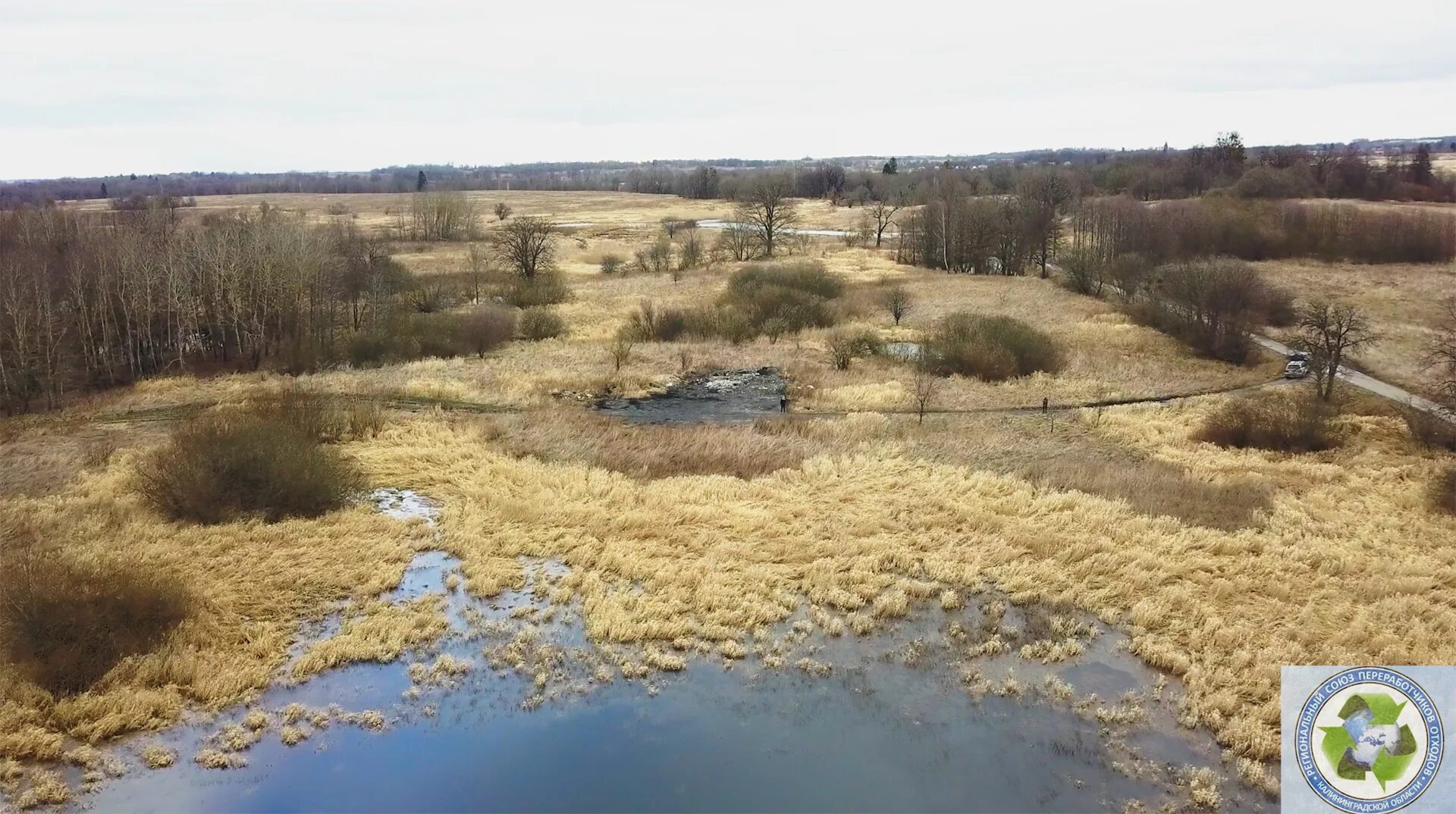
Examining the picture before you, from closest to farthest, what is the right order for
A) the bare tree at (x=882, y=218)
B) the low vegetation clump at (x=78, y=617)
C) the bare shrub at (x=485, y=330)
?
the low vegetation clump at (x=78, y=617)
the bare shrub at (x=485, y=330)
the bare tree at (x=882, y=218)

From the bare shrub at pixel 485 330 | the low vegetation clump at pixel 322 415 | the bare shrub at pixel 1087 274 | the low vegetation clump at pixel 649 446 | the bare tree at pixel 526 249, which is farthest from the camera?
the bare tree at pixel 526 249

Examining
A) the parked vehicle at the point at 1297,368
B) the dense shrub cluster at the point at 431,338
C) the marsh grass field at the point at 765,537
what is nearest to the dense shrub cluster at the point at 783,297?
the dense shrub cluster at the point at 431,338

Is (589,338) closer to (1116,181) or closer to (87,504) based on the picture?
Answer: (87,504)

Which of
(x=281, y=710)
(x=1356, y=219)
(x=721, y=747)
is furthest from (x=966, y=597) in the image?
(x=1356, y=219)

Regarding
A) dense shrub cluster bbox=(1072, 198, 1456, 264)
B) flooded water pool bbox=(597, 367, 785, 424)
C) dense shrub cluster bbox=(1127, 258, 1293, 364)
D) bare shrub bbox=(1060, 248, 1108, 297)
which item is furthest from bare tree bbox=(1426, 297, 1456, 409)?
dense shrub cluster bbox=(1072, 198, 1456, 264)

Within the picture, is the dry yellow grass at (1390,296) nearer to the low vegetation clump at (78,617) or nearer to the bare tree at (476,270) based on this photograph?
the low vegetation clump at (78,617)

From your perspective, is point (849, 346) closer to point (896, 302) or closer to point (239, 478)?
point (896, 302)

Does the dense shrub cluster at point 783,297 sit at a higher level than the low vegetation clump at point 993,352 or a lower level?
higher

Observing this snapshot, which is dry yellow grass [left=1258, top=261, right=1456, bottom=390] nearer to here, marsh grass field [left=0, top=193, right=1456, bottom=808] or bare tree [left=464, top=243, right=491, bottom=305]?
marsh grass field [left=0, top=193, right=1456, bottom=808]
